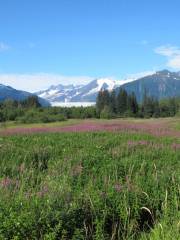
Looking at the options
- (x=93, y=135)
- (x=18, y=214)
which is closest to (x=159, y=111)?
(x=93, y=135)

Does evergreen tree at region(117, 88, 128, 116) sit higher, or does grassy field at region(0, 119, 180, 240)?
evergreen tree at region(117, 88, 128, 116)

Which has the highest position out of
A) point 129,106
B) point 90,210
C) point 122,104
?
point 122,104

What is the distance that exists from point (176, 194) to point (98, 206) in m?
1.93

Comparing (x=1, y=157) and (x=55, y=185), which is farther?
(x=1, y=157)

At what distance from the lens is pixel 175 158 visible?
16531mm

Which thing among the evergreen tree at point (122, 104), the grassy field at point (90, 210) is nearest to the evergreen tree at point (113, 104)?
the evergreen tree at point (122, 104)

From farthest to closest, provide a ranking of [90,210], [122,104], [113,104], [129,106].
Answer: [113,104], [122,104], [129,106], [90,210]

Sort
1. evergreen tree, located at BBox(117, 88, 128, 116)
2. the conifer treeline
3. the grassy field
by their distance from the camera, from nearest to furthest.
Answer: the grassy field → the conifer treeline → evergreen tree, located at BBox(117, 88, 128, 116)

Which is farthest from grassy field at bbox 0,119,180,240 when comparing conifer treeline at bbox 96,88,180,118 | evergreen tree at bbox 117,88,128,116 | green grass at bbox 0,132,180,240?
evergreen tree at bbox 117,88,128,116

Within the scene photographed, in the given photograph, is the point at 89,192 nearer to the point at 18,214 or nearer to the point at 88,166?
the point at 18,214

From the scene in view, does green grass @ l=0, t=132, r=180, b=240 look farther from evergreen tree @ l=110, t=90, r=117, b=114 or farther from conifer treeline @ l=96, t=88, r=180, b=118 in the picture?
evergreen tree @ l=110, t=90, r=117, b=114

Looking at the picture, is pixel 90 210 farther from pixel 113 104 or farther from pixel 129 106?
pixel 113 104

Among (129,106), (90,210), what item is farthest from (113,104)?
(90,210)

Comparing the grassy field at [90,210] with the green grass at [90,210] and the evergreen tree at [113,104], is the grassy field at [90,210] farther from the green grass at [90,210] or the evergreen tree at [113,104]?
the evergreen tree at [113,104]
